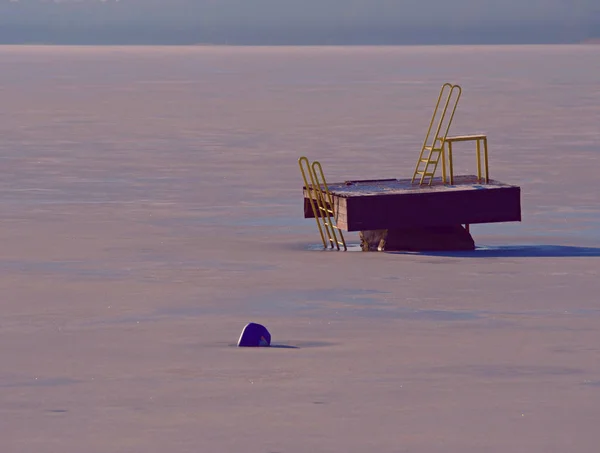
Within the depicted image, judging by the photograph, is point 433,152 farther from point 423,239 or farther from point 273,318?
point 273,318

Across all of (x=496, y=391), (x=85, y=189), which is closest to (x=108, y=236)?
(x=85, y=189)

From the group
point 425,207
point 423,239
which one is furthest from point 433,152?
point 425,207

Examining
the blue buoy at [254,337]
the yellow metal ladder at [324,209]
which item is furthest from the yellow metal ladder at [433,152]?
the blue buoy at [254,337]

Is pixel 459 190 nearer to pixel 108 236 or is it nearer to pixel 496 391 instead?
pixel 108 236

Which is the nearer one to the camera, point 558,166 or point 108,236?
point 108,236

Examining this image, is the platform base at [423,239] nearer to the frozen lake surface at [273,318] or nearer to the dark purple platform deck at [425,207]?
the dark purple platform deck at [425,207]
